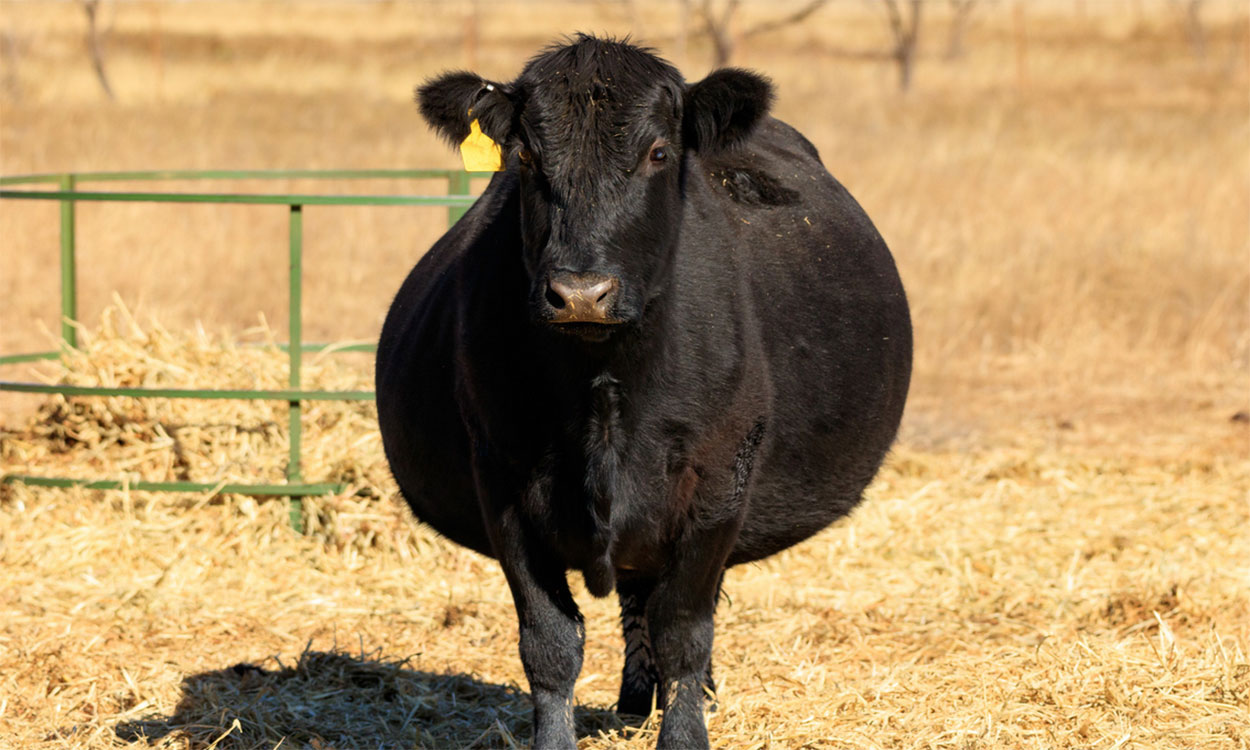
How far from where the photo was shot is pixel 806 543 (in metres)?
7.23

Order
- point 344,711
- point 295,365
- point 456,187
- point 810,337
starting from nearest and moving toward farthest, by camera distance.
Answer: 1. point 810,337
2. point 344,711
3. point 295,365
4. point 456,187

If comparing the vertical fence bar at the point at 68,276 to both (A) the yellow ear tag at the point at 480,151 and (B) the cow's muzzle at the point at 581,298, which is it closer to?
(A) the yellow ear tag at the point at 480,151

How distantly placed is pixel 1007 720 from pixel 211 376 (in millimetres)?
4535

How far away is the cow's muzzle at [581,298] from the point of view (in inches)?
128

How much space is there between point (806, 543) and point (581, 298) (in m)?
4.20

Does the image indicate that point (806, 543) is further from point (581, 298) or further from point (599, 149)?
point (581, 298)

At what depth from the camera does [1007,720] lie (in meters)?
4.52

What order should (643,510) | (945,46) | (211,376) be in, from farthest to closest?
(945,46) < (211,376) < (643,510)

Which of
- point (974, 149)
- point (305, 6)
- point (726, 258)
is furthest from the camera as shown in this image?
point (305, 6)

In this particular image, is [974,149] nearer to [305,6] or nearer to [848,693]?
[848,693]

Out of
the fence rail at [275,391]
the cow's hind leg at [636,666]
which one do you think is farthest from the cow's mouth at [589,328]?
the fence rail at [275,391]

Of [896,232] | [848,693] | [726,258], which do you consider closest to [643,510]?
[726,258]

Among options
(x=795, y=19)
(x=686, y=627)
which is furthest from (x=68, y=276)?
(x=795, y=19)

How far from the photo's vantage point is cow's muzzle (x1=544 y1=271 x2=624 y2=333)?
3.26 m
